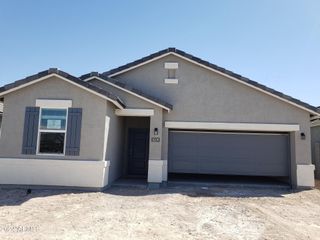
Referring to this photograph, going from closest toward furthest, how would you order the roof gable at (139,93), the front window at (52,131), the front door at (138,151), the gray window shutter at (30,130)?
the gray window shutter at (30,130) < the front window at (52,131) < the roof gable at (139,93) < the front door at (138,151)

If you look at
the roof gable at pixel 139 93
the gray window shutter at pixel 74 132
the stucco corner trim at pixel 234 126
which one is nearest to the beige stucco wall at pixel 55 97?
the gray window shutter at pixel 74 132

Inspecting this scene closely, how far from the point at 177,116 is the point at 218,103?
2.12 meters

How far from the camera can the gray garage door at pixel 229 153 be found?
1401cm

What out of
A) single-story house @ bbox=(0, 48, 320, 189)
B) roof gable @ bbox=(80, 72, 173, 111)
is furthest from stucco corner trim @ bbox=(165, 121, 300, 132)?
roof gable @ bbox=(80, 72, 173, 111)

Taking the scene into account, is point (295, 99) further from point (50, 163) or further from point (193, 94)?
point (50, 163)

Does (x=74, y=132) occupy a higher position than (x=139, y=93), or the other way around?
(x=139, y=93)

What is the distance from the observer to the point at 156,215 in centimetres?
794

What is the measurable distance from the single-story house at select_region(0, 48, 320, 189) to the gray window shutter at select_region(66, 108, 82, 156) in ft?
0.13

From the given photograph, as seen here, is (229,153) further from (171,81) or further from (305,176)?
(171,81)

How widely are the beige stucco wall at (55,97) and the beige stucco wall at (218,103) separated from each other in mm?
3545

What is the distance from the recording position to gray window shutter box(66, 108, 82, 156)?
436 inches

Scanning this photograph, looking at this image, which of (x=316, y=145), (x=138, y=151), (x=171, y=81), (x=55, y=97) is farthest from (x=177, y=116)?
(x=316, y=145)

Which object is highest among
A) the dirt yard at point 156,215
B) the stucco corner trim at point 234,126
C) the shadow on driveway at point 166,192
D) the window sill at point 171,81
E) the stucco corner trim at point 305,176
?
the window sill at point 171,81

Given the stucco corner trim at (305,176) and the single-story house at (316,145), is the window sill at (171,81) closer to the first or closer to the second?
the stucco corner trim at (305,176)
